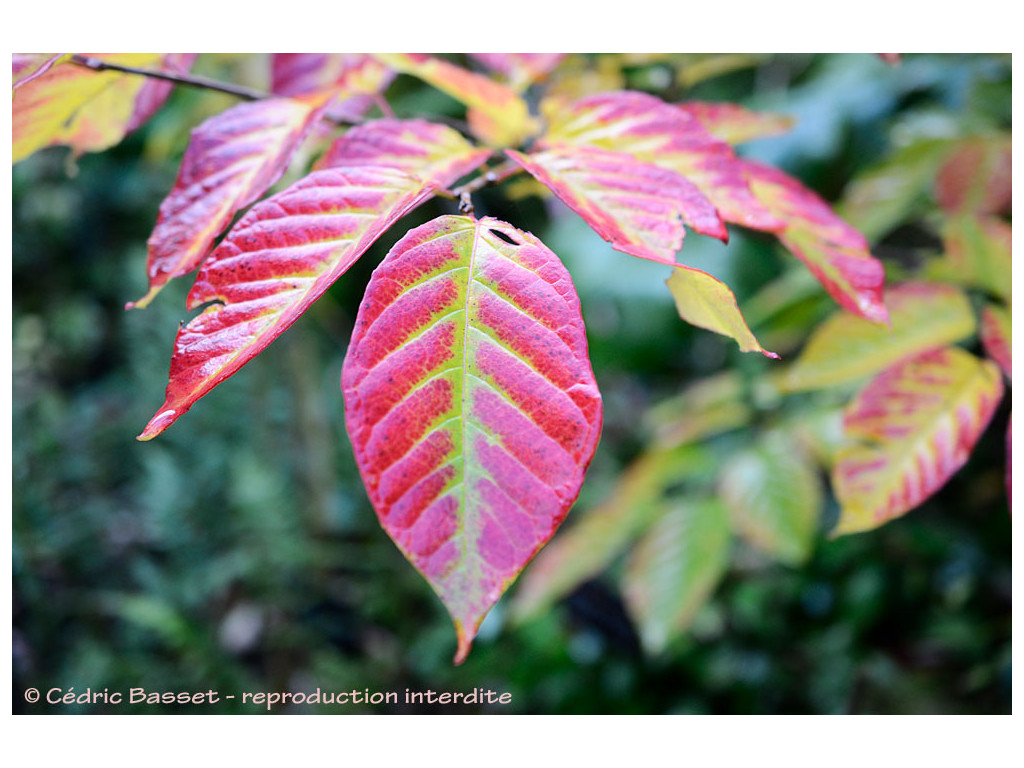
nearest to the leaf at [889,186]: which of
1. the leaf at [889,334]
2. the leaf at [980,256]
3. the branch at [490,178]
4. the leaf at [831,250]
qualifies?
the leaf at [980,256]

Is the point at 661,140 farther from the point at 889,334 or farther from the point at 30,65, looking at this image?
the point at 30,65

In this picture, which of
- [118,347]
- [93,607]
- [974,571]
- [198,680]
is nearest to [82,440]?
[93,607]

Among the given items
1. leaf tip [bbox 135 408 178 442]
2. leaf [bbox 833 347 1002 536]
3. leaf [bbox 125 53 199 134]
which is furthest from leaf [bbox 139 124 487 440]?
leaf [bbox 833 347 1002 536]

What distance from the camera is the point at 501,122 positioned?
433 mm

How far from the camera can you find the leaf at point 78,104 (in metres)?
0.38

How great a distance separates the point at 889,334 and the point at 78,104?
1.80 feet

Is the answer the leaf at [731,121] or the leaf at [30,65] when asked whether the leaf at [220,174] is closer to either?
the leaf at [30,65]

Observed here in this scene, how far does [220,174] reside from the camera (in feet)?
1.16

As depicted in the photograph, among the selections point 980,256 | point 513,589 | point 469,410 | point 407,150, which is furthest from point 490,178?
point 513,589

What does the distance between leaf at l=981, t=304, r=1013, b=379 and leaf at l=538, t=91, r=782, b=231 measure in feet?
0.75

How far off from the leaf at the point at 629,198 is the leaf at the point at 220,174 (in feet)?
0.44

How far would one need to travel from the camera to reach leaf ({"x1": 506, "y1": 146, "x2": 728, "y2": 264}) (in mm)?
277
